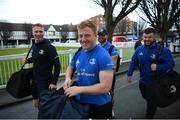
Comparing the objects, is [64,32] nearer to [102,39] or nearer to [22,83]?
[102,39]

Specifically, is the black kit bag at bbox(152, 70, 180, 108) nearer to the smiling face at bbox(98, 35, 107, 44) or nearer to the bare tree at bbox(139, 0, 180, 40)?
the smiling face at bbox(98, 35, 107, 44)

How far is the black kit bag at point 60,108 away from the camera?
8.60ft

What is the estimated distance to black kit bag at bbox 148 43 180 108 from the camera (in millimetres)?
4820

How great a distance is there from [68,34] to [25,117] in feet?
364

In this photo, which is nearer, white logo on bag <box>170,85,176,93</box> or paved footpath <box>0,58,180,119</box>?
white logo on bag <box>170,85,176,93</box>

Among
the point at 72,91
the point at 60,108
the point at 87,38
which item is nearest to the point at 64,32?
the point at 87,38

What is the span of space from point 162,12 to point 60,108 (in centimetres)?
2526

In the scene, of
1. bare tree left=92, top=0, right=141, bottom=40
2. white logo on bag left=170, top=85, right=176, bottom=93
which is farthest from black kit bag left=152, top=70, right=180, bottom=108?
bare tree left=92, top=0, right=141, bottom=40

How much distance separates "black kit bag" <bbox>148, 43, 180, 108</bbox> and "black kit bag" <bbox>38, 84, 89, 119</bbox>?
7.72ft

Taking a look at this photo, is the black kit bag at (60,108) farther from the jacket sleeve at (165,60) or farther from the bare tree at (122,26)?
the bare tree at (122,26)

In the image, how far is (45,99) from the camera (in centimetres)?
280

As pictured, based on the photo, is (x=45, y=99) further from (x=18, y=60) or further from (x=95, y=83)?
(x=18, y=60)

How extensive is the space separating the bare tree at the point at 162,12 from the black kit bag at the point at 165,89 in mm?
21212

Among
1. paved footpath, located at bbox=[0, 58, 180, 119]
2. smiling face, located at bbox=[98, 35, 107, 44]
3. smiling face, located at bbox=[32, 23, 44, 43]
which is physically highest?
smiling face, located at bbox=[32, 23, 44, 43]
